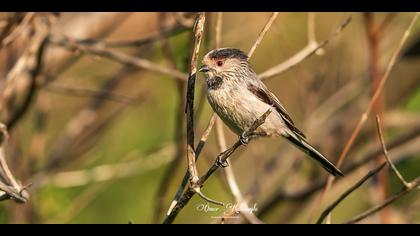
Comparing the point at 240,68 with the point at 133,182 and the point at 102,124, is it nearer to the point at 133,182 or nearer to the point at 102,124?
the point at 102,124

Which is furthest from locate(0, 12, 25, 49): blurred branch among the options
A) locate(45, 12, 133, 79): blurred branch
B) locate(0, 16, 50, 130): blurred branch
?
locate(45, 12, 133, 79): blurred branch

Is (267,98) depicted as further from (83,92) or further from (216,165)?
(83,92)

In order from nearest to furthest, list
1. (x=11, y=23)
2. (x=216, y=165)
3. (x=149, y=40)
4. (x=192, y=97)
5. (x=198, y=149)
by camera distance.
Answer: (x=216, y=165), (x=192, y=97), (x=198, y=149), (x=11, y=23), (x=149, y=40)

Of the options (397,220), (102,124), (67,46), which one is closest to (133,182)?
(102,124)

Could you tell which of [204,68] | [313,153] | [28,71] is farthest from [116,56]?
[313,153]
